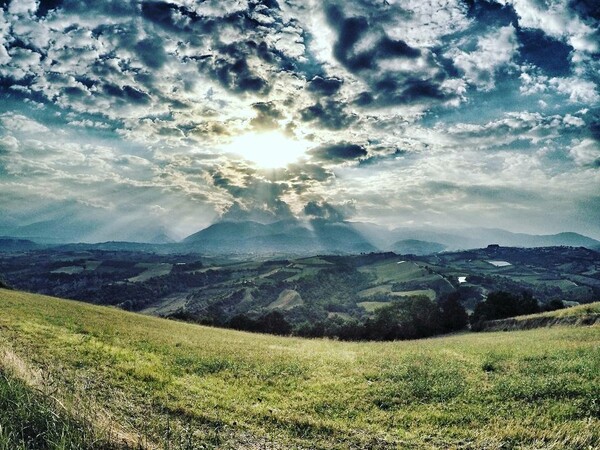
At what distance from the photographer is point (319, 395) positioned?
16203mm

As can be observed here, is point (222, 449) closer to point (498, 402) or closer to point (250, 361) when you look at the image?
point (498, 402)

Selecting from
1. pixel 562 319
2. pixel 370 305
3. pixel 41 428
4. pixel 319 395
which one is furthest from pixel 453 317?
pixel 370 305

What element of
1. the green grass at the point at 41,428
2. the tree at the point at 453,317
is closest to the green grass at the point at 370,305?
the tree at the point at 453,317

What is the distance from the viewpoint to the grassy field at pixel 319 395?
1088 cm

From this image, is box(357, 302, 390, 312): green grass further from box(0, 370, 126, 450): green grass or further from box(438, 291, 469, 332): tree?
box(0, 370, 126, 450): green grass

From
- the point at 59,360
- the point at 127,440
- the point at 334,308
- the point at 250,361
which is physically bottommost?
the point at 334,308

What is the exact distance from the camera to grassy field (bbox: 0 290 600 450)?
10.9 metres

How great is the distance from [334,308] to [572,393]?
176 meters

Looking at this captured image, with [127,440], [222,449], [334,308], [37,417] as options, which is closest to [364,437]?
[222,449]

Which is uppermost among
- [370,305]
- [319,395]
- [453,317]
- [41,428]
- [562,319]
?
[41,428]

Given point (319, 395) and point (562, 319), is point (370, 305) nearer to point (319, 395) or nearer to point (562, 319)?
point (562, 319)

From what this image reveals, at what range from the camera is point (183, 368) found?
20.0 metres

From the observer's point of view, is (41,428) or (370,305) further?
(370,305)

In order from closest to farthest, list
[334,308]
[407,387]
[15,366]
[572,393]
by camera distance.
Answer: [15,366] → [572,393] → [407,387] → [334,308]
